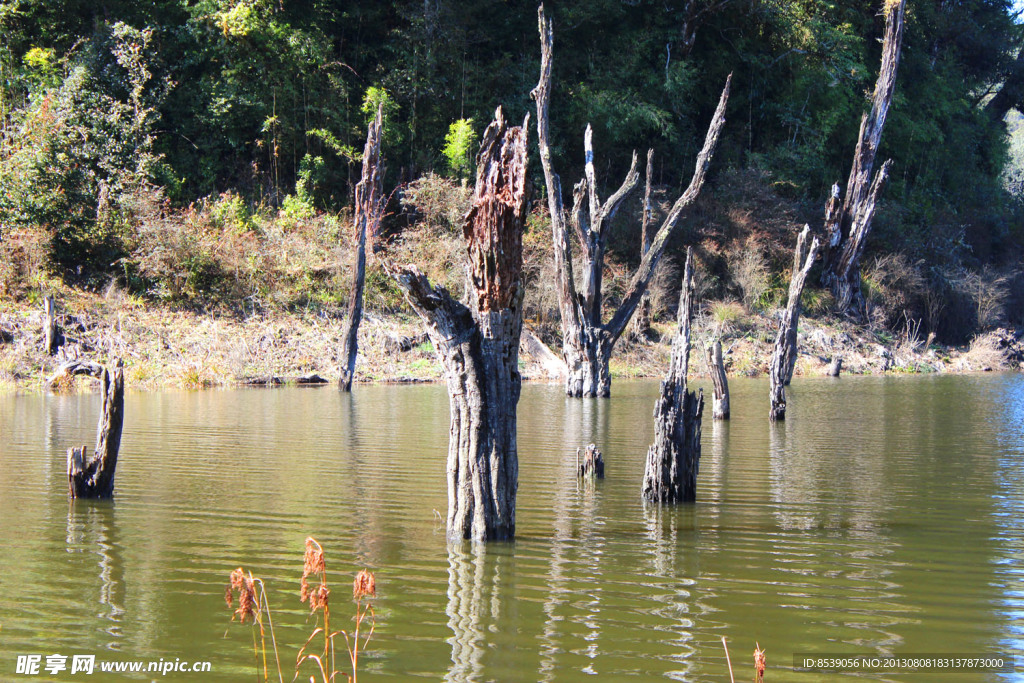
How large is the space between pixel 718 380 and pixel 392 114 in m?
19.8

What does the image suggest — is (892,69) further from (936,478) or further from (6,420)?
(6,420)

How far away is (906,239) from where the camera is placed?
3481 centimetres

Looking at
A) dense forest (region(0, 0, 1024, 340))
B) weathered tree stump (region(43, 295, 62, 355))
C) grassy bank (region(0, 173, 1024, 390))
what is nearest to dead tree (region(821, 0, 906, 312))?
grassy bank (region(0, 173, 1024, 390))

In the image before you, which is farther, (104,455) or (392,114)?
(392,114)

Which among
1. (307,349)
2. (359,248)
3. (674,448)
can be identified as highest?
(359,248)

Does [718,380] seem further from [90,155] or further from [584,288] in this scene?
[90,155]

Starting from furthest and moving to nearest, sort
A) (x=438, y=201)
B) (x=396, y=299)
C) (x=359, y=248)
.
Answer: (x=438, y=201)
(x=396, y=299)
(x=359, y=248)

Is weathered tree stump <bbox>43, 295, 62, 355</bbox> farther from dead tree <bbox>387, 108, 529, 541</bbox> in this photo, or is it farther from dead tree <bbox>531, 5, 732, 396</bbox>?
dead tree <bbox>387, 108, 529, 541</bbox>

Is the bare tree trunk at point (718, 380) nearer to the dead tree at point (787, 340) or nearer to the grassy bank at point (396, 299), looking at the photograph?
the dead tree at point (787, 340)

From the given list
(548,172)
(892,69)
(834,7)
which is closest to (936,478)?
(548,172)

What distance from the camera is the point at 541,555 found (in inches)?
283

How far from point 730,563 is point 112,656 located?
4.17 metres

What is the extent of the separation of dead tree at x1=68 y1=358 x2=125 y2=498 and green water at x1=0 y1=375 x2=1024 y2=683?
25 centimetres

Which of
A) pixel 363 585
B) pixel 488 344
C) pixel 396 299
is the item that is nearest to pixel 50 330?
pixel 396 299
